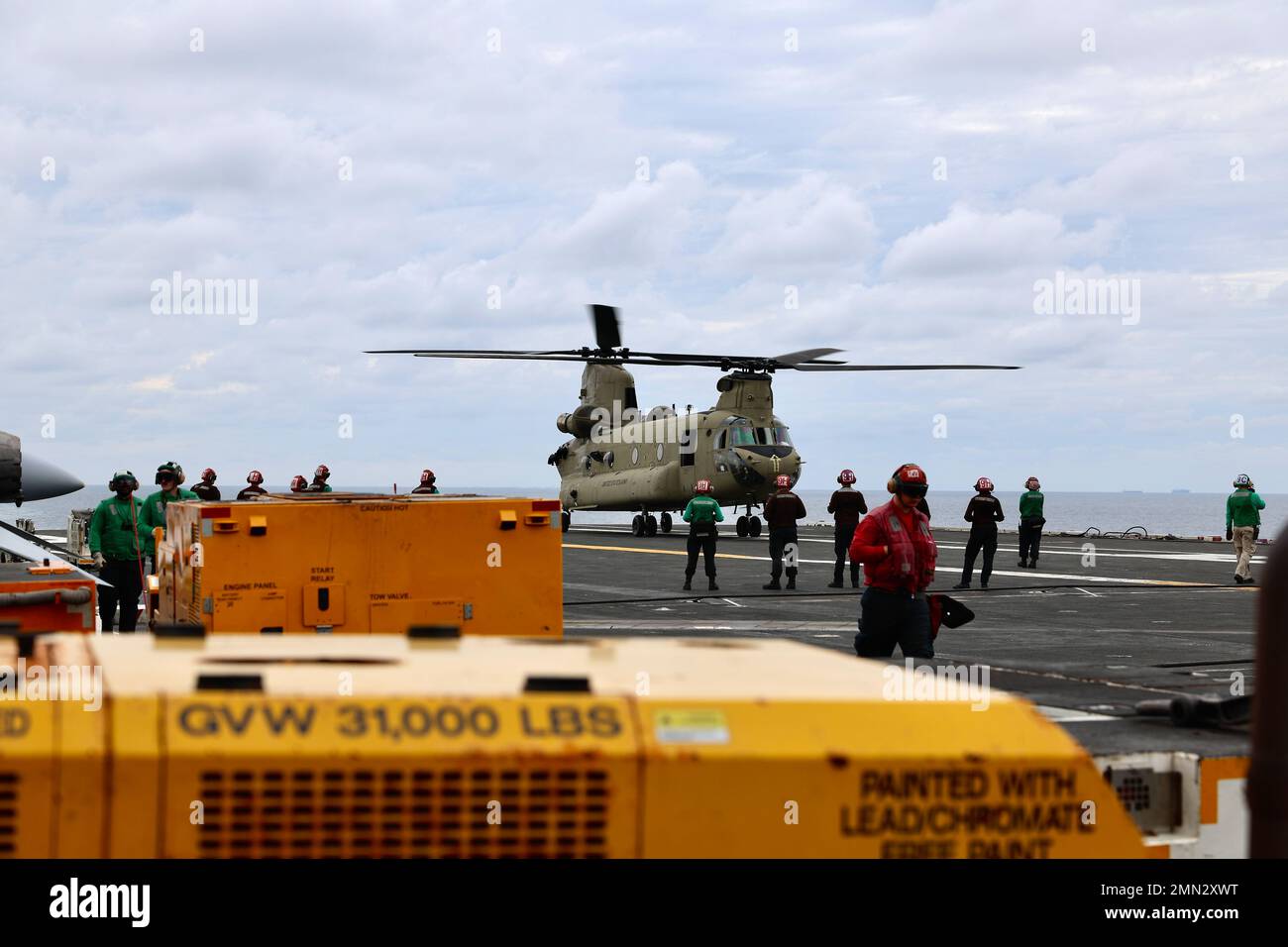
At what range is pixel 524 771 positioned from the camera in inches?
143

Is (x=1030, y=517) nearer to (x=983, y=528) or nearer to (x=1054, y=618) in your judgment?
(x=983, y=528)

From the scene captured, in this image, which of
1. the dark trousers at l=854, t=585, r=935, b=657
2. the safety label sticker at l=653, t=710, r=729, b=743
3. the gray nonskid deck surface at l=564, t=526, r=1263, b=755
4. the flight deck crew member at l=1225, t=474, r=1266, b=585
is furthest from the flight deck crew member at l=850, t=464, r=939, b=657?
the flight deck crew member at l=1225, t=474, r=1266, b=585

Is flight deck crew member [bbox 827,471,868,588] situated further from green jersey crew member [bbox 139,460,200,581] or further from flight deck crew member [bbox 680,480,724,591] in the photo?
green jersey crew member [bbox 139,460,200,581]

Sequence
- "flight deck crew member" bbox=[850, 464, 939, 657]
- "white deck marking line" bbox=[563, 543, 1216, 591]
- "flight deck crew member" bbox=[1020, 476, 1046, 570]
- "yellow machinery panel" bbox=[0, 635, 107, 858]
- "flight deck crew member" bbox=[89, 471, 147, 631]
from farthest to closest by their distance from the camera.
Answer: "flight deck crew member" bbox=[1020, 476, 1046, 570], "white deck marking line" bbox=[563, 543, 1216, 591], "flight deck crew member" bbox=[89, 471, 147, 631], "flight deck crew member" bbox=[850, 464, 939, 657], "yellow machinery panel" bbox=[0, 635, 107, 858]

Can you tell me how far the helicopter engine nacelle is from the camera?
4512cm

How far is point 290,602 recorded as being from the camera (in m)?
11.0

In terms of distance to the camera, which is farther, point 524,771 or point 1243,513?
point 1243,513

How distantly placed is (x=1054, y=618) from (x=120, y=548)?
12.0 m

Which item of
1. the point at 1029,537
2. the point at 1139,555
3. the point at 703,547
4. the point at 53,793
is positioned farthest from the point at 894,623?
the point at 1139,555

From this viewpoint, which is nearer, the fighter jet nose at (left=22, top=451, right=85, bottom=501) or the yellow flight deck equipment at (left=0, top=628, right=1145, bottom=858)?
the yellow flight deck equipment at (left=0, top=628, right=1145, bottom=858)

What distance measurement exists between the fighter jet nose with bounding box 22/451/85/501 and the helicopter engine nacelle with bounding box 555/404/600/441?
102ft

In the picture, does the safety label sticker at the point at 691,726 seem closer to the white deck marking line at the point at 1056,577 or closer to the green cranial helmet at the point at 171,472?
the green cranial helmet at the point at 171,472
